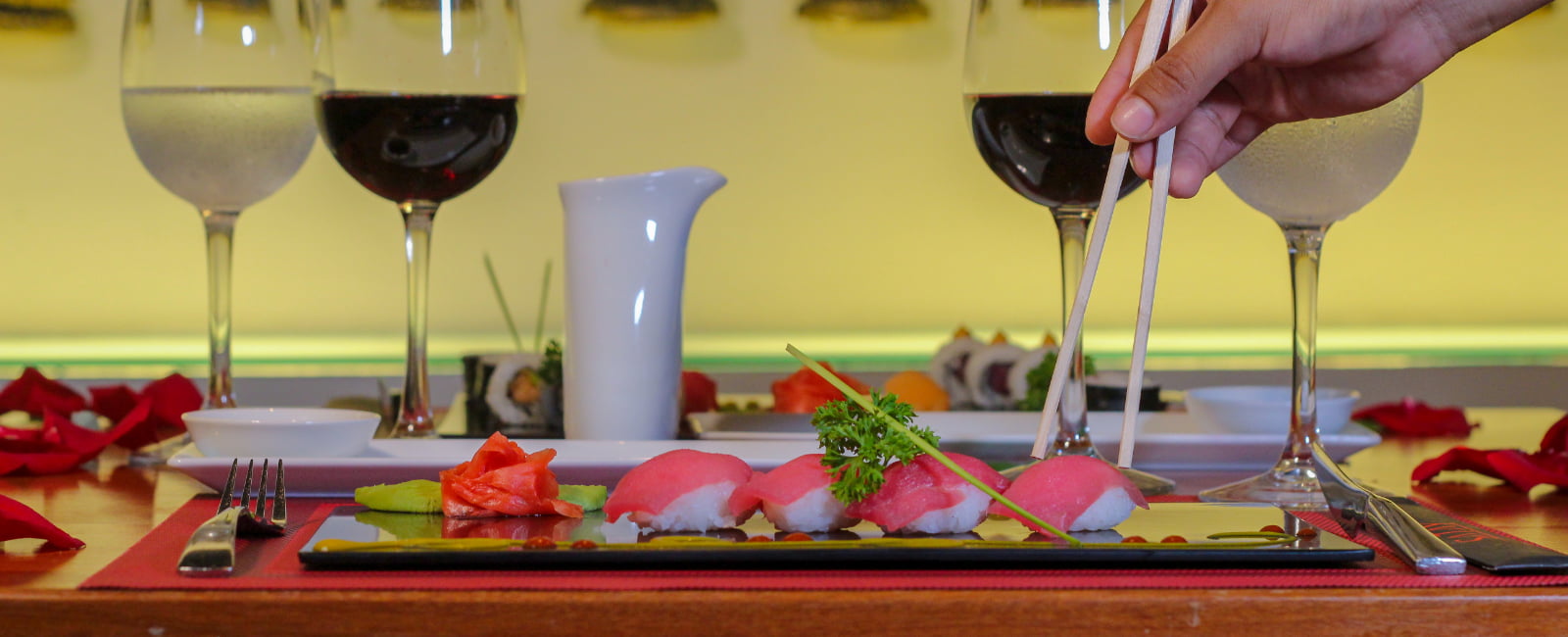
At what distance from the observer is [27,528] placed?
61 cm

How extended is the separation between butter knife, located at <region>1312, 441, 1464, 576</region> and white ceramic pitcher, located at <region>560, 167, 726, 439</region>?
1.48 feet

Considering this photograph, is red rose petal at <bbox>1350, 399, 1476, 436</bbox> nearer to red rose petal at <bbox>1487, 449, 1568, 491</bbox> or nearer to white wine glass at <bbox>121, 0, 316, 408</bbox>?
red rose petal at <bbox>1487, 449, 1568, 491</bbox>

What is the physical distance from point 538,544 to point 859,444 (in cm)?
14

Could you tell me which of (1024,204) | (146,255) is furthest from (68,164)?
(1024,204)

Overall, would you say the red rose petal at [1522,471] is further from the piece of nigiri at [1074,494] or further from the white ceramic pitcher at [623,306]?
the white ceramic pitcher at [623,306]

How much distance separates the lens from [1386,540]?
599 millimetres

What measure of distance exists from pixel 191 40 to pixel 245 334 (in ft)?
6.76

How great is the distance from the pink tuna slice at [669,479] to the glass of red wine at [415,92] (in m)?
0.43

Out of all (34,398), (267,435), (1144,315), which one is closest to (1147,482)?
(1144,315)

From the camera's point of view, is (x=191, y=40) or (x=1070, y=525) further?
(x=191, y=40)

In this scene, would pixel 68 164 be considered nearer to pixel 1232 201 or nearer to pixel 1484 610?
pixel 1232 201

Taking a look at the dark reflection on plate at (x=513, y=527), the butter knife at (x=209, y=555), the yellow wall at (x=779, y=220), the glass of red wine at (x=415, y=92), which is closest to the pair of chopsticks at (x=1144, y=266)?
the dark reflection on plate at (x=513, y=527)

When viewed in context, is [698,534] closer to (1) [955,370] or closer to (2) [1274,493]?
(2) [1274,493]

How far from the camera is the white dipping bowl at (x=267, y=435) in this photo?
0.78 m
